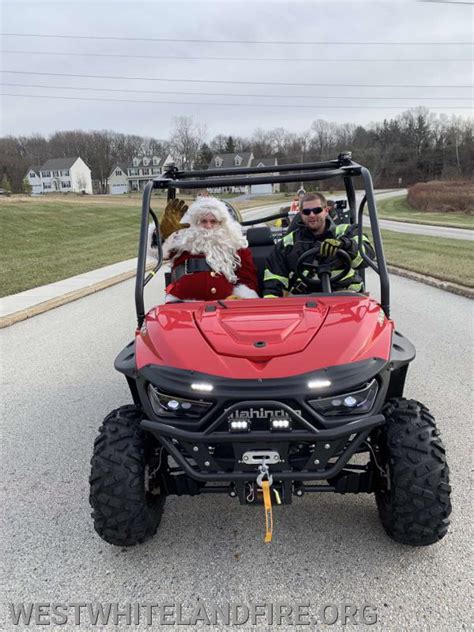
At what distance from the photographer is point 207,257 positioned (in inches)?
147

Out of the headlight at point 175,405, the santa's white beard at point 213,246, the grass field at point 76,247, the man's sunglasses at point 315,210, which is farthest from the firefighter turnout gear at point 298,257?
the grass field at point 76,247

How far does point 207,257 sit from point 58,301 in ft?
18.5

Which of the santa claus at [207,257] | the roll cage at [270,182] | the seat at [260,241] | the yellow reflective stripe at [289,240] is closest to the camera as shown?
the roll cage at [270,182]

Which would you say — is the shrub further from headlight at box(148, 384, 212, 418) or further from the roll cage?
headlight at box(148, 384, 212, 418)

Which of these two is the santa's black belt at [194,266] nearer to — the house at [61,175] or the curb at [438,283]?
the curb at [438,283]

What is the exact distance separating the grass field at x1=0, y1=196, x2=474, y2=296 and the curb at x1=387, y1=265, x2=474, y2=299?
0.58 ft

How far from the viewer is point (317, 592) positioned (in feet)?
7.29

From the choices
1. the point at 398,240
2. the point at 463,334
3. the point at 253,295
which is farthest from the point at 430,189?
the point at 253,295

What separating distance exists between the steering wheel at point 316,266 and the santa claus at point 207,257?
429 millimetres

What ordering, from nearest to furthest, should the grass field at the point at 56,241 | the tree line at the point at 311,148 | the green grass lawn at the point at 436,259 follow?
the green grass lawn at the point at 436,259, the grass field at the point at 56,241, the tree line at the point at 311,148

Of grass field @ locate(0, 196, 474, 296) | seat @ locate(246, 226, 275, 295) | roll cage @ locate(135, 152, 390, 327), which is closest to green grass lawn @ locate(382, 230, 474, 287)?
grass field @ locate(0, 196, 474, 296)

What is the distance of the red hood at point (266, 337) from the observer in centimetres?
229

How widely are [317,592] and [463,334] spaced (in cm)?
439

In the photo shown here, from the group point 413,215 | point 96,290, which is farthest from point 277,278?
point 413,215
